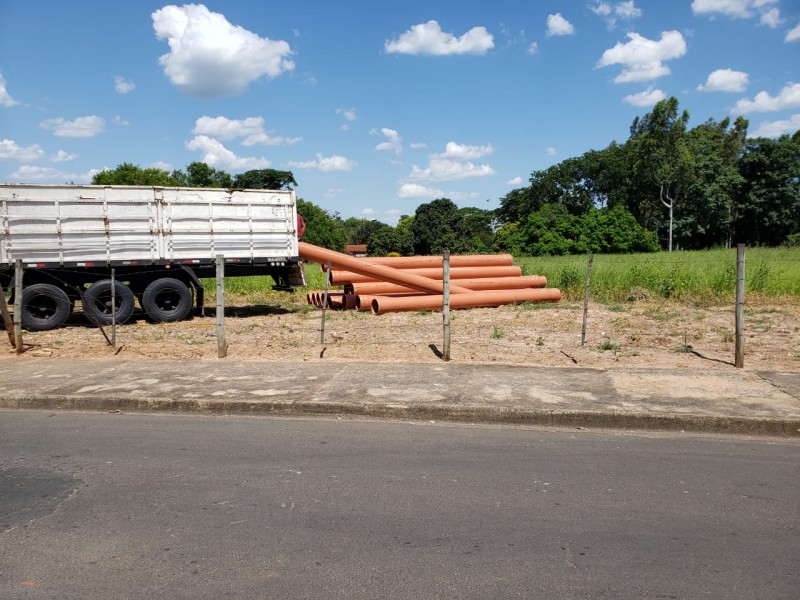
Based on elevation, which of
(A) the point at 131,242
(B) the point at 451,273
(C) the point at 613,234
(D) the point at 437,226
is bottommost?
(B) the point at 451,273

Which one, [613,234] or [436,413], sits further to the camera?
[613,234]

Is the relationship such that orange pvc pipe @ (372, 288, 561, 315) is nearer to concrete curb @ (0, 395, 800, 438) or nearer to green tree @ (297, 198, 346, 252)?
concrete curb @ (0, 395, 800, 438)

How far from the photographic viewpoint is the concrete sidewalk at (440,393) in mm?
6273

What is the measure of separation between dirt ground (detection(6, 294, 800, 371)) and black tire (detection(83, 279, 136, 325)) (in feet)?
1.18

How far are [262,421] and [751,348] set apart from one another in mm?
8131

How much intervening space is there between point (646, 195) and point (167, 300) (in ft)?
220

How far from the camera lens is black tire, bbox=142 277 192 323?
14195 millimetres

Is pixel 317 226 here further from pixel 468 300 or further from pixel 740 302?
pixel 740 302

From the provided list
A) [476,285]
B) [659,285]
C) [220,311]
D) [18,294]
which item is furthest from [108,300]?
[659,285]

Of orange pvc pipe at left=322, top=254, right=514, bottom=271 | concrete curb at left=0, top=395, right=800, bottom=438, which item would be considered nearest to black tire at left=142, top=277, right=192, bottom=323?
orange pvc pipe at left=322, top=254, right=514, bottom=271

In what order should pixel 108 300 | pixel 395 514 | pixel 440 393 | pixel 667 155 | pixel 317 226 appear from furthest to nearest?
1. pixel 317 226
2. pixel 667 155
3. pixel 108 300
4. pixel 440 393
5. pixel 395 514

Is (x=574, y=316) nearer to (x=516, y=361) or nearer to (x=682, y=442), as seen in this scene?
(x=516, y=361)

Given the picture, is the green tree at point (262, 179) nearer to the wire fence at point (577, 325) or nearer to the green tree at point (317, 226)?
the green tree at point (317, 226)

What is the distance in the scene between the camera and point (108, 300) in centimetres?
1402
